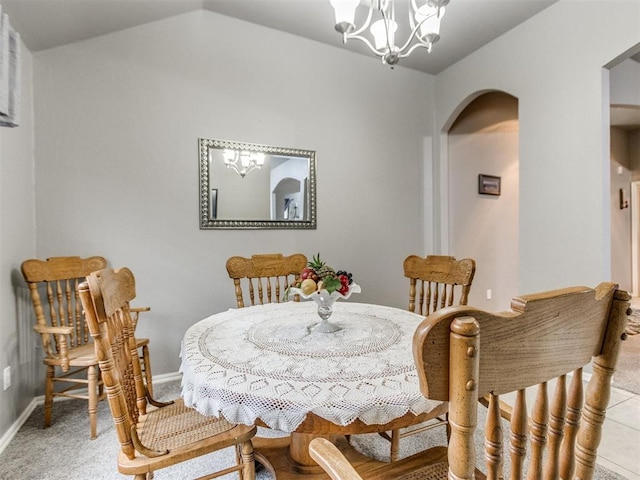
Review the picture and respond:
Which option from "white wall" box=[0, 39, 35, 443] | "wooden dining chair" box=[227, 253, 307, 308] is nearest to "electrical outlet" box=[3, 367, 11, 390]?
"white wall" box=[0, 39, 35, 443]

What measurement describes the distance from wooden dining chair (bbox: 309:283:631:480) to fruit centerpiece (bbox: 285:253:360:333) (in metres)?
0.68

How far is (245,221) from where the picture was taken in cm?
294

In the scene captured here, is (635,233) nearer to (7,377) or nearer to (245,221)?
(245,221)

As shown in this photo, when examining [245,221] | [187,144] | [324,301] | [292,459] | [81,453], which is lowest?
[81,453]

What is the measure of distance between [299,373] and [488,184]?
408 centimetres

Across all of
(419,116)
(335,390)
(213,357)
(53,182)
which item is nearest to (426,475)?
(335,390)

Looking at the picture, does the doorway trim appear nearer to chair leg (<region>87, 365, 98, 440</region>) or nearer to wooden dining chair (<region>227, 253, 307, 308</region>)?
wooden dining chair (<region>227, 253, 307, 308</region>)

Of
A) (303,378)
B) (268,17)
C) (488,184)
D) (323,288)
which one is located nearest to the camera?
(303,378)

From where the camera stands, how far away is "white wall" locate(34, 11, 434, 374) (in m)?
2.47

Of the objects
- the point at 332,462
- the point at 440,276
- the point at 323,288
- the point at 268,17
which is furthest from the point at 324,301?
the point at 268,17

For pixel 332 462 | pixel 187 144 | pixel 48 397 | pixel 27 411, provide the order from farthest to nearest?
pixel 187 144 < pixel 27 411 < pixel 48 397 < pixel 332 462

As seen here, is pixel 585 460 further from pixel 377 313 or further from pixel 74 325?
pixel 74 325

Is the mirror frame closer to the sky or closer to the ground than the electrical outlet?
closer to the sky

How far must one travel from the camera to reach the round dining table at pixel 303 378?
2.81 feet
